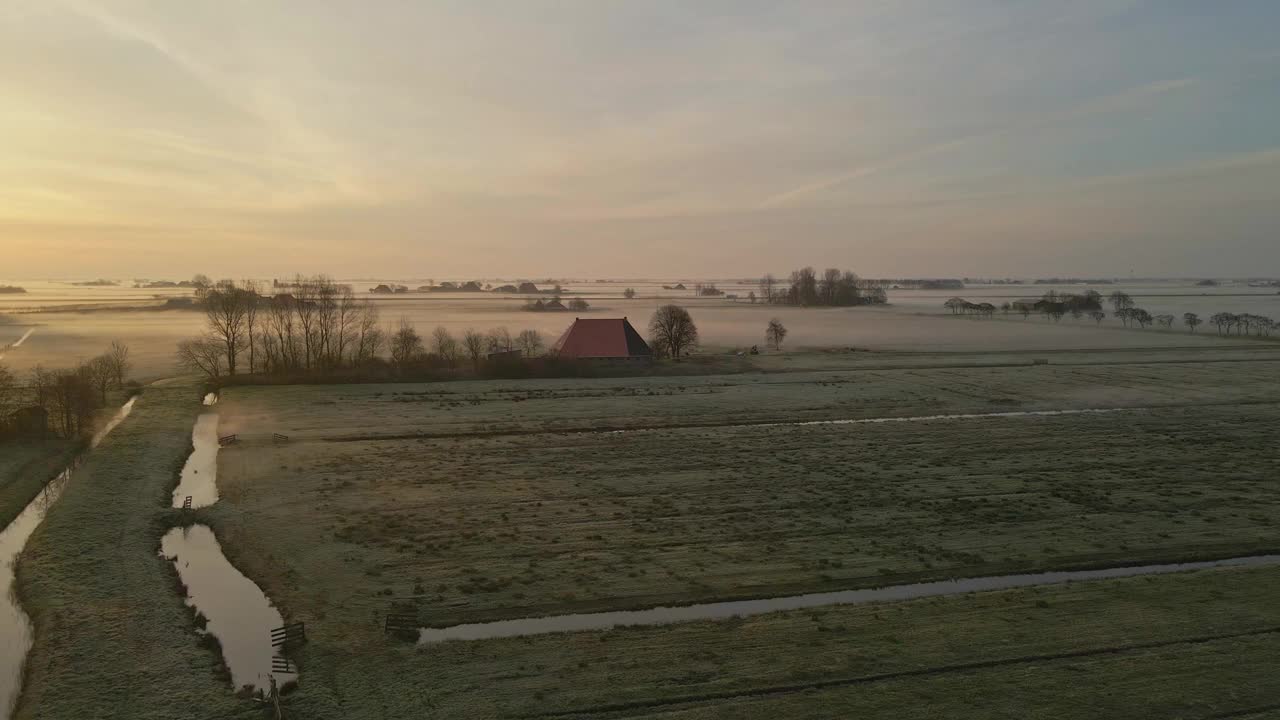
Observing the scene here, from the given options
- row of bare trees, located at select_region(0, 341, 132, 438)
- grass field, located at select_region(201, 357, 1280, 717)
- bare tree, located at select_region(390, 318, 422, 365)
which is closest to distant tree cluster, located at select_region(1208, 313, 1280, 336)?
grass field, located at select_region(201, 357, 1280, 717)

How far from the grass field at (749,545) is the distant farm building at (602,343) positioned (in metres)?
16.9

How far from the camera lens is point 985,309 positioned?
149 m

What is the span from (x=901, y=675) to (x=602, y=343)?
160 ft

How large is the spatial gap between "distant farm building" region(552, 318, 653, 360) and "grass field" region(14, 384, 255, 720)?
35.5 m

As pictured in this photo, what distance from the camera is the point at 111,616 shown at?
17.3 meters

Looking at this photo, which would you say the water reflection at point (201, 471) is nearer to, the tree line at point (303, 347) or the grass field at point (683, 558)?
the grass field at point (683, 558)

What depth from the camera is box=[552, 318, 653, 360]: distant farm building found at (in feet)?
201

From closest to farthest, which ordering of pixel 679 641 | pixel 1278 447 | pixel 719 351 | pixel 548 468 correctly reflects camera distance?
1. pixel 679 641
2. pixel 548 468
3. pixel 1278 447
4. pixel 719 351

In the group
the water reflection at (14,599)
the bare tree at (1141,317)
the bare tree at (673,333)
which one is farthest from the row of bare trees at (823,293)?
the water reflection at (14,599)

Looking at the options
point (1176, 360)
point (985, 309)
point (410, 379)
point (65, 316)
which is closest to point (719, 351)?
point (410, 379)

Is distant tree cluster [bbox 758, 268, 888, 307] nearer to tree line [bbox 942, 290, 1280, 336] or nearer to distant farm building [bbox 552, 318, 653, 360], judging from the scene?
tree line [bbox 942, 290, 1280, 336]

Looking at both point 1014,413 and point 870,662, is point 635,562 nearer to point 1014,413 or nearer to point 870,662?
point 870,662

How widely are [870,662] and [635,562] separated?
7.42 metres

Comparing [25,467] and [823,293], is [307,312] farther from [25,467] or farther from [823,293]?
[823,293]
